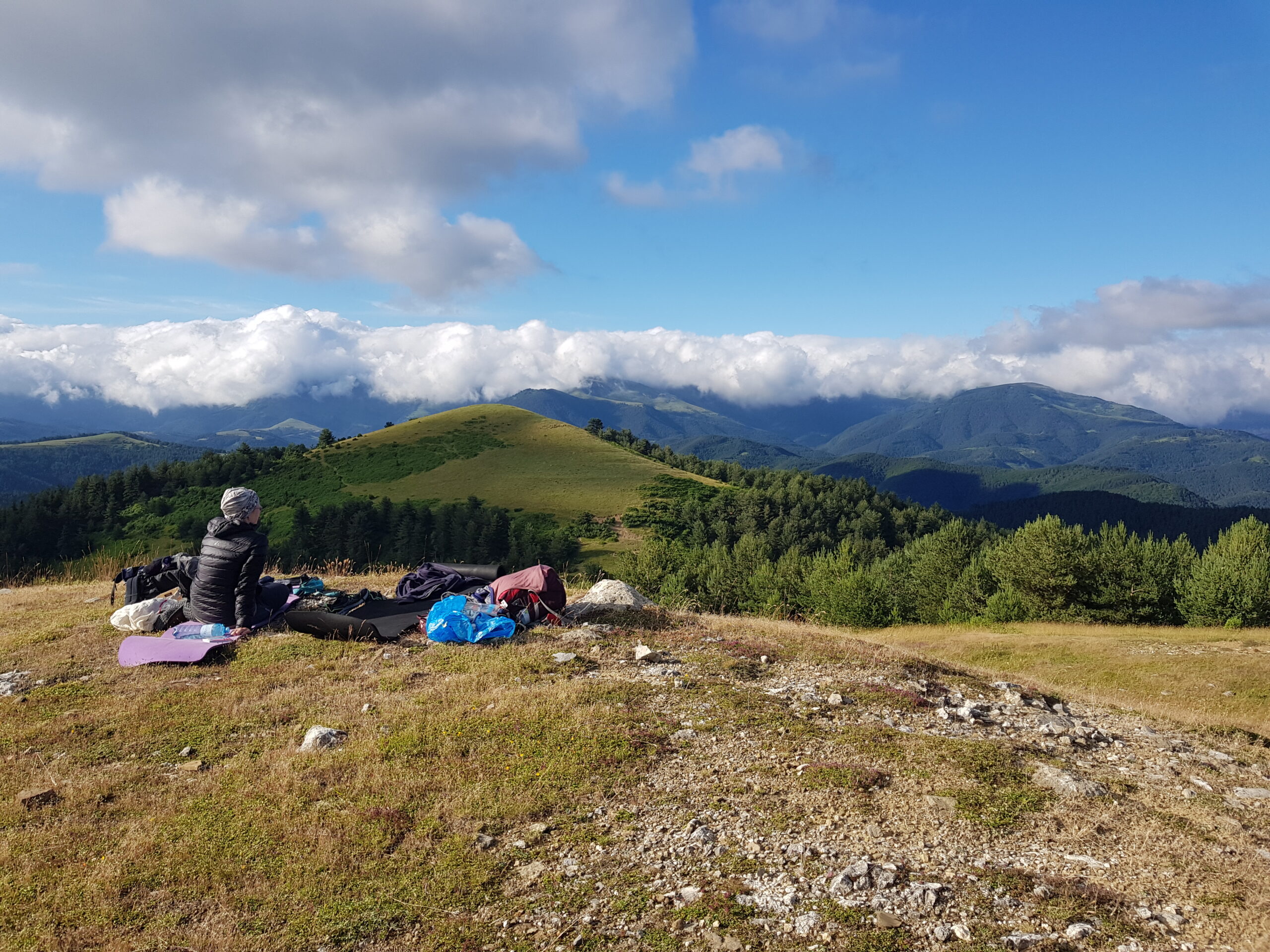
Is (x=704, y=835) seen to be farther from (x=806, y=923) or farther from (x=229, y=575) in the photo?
(x=229, y=575)

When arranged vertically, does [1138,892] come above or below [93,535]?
above

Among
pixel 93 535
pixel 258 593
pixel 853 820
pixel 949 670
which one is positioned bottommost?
pixel 93 535

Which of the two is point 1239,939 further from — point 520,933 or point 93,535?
point 93,535

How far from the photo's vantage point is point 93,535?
111438mm

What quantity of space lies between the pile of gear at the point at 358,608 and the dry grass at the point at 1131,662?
34.5 feet

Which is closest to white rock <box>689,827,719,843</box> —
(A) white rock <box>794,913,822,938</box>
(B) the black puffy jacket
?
(A) white rock <box>794,913,822,938</box>

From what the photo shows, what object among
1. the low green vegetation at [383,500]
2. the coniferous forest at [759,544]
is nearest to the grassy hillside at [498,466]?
the low green vegetation at [383,500]

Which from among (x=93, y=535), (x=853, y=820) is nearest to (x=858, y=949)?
(x=853, y=820)

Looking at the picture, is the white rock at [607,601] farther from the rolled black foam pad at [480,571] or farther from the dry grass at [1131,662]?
the dry grass at [1131,662]

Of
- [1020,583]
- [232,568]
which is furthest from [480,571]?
[1020,583]

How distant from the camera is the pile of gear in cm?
1332

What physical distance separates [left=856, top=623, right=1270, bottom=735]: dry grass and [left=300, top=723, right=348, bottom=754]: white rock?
14.1 metres

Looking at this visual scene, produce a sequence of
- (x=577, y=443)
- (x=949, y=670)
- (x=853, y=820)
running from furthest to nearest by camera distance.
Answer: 1. (x=577, y=443)
2. (x=949, y=670)
3. (x=853, y=820)

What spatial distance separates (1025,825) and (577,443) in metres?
161
